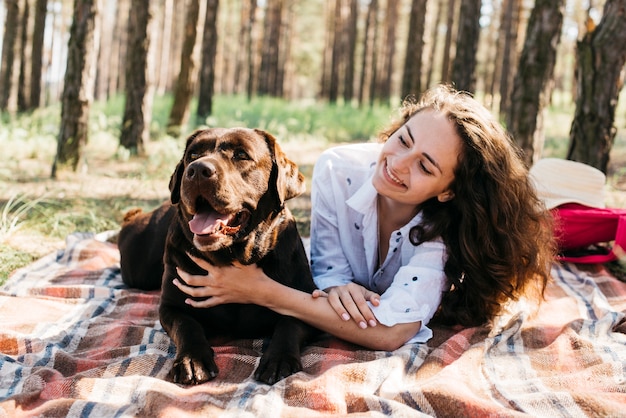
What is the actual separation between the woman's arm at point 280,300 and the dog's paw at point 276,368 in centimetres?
32

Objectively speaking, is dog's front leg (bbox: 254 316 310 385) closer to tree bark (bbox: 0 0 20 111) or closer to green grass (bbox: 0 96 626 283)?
green grass (bbox: 0 96 626 283)

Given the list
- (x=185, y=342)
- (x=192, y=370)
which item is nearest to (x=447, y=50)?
(x=185, y=342)

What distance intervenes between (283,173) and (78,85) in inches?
179

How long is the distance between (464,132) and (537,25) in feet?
12.6

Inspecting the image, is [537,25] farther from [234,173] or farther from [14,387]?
[14,387]

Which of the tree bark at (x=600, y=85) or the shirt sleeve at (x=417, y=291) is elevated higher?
the tree bark at (x=600, y=85)

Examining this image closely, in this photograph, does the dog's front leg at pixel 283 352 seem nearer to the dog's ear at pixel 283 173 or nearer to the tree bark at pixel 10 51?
the dog's ear at pixel 283 173

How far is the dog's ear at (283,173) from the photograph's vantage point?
3041mm

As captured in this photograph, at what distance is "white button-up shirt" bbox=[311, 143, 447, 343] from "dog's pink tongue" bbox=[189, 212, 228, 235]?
92 centimetres

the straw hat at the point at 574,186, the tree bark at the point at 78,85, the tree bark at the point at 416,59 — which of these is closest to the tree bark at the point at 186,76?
the tree bark at the point at 78,85

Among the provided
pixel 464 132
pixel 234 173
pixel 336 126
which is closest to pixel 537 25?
pixel 464 132

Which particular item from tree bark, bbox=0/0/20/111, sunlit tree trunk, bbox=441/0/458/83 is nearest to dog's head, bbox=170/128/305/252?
tree bark, bbox=0/0/20/111

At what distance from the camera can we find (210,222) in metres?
2.73

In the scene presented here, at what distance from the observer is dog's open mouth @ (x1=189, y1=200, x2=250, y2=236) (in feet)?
8.85
